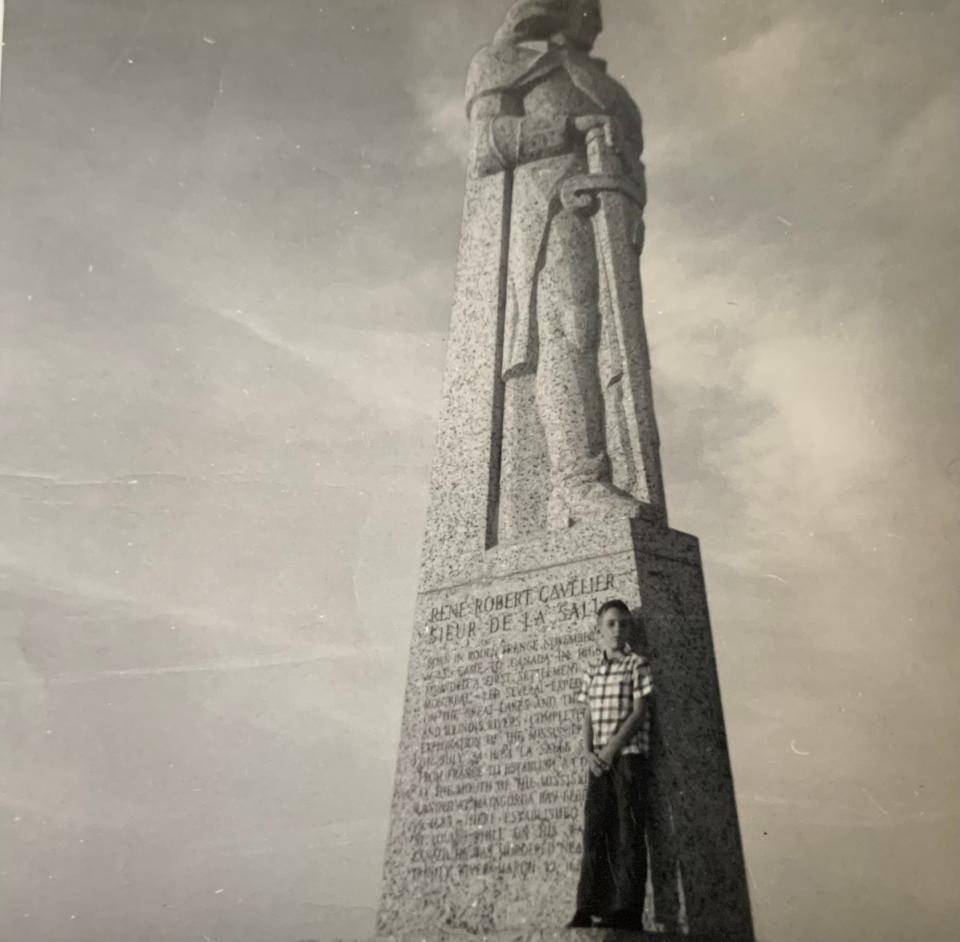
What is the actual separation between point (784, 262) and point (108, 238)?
7464 millimetres

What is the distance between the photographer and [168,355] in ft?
35.9

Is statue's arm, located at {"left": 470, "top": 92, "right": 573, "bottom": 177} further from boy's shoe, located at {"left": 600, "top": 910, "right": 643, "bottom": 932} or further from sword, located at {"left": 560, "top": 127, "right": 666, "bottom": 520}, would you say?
boy's shoe, located at {"left": 600, "top": 910, "right": 643, "bottom": 932}

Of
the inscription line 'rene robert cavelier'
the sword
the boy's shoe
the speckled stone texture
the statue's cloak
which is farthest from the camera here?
the statue's cloak

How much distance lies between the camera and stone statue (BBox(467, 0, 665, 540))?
207 inches

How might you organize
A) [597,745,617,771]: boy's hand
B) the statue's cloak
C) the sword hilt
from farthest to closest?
the sword hilt → the statue's cloak → [597,745,617,771]: boy's hand

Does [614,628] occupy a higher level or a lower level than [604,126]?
lower

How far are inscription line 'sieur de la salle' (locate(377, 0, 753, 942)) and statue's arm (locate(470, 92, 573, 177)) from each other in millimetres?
14

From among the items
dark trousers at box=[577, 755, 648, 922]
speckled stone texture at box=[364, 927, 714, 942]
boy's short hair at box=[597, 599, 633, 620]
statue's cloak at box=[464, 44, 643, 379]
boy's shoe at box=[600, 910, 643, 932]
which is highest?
statue's cloak at box=[464, 44, 643, 379]

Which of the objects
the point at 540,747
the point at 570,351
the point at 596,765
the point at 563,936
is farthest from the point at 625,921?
the point at 570,351

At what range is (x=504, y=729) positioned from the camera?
445cm

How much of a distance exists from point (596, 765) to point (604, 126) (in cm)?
403

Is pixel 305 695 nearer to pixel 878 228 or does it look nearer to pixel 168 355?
Result: pixel 168 355

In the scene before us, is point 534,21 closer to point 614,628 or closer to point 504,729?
point 614,628

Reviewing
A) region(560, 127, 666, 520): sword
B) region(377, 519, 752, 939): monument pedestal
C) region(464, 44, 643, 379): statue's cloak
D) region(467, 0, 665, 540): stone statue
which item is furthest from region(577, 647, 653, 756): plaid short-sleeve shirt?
region(464, 44, 643, 379): statue's cloak
